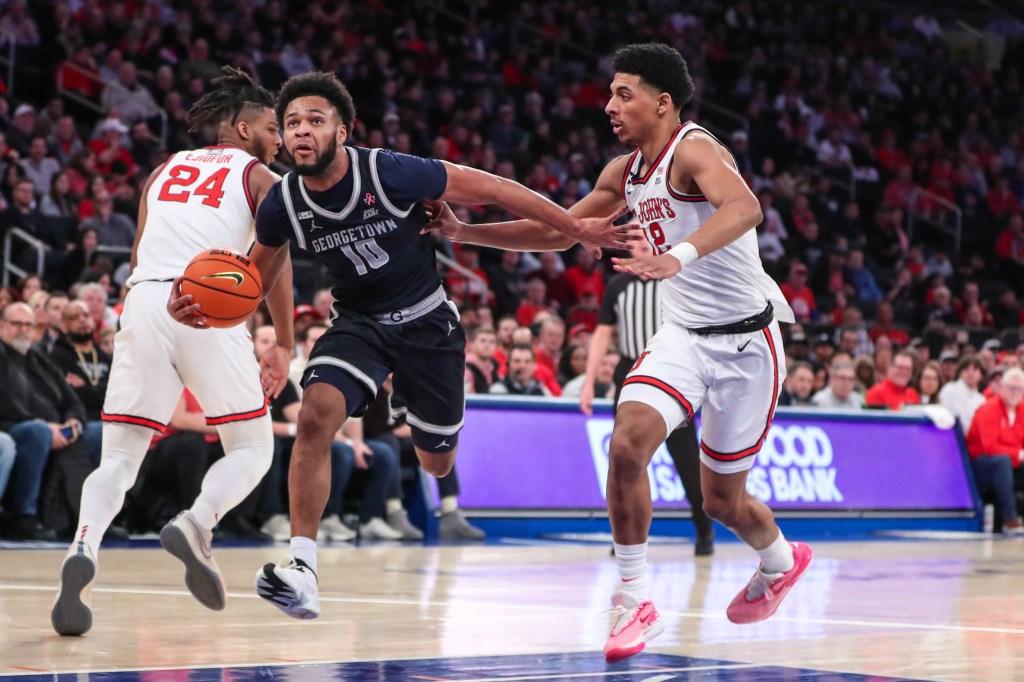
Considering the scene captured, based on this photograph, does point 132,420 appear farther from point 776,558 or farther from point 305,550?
point 776,558

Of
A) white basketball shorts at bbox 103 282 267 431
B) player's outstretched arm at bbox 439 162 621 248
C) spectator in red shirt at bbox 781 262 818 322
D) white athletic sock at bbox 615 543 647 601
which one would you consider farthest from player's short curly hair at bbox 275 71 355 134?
spectator in red shirt at bbox 781 262 818 322

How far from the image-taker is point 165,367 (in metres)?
6.12

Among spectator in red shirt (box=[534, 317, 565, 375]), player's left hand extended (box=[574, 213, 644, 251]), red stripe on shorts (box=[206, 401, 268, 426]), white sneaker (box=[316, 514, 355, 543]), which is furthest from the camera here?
spectator in red shirt (box=[534, 317, 565, 375])

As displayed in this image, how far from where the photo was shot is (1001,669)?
557 centimetres

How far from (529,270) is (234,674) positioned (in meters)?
13.5

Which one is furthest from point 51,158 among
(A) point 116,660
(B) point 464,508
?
(A) point 116,660

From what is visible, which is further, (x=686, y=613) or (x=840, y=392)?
(x=840, y=392)

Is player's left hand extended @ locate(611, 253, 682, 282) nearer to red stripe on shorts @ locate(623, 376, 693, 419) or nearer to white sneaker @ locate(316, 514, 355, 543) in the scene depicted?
red stripe on shorts @ locate(623, 376, 693, 419)

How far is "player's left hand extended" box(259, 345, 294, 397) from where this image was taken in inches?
244

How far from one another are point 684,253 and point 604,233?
0.72 m

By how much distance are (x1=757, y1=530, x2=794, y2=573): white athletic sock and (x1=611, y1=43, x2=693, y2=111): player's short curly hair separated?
1867mm

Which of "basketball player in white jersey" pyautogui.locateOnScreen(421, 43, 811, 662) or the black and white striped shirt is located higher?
"basketball player in white jersey" pyautogui.locateOnScreen(421, 43, 811, 662)

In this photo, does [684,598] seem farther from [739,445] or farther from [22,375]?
[22,375]

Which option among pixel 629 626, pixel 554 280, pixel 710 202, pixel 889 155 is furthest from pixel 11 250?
pixel 889 155
